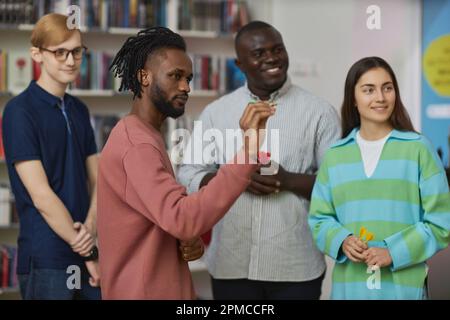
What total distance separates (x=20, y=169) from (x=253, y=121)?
71cm

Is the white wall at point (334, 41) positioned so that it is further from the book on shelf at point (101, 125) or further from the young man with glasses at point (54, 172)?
the young man with glasses at point (54, 172)

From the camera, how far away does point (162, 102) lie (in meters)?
1.06

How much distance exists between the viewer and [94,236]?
4.98ft

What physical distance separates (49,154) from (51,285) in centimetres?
30

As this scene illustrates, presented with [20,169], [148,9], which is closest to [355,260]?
[20,169]

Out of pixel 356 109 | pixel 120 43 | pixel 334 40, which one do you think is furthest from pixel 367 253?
pixel 120 43

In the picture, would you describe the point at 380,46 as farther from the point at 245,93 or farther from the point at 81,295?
the point at 81,295

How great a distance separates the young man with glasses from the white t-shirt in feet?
1.91

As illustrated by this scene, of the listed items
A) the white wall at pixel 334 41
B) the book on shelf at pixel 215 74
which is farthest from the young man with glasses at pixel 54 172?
the book on shelf at pixel 215 74

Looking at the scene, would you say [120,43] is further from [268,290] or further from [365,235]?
[365,235]

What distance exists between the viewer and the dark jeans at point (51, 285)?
1516mm

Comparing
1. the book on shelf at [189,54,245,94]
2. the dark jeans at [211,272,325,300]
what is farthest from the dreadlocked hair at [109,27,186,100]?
the book on shelf at [189,54,245,94]

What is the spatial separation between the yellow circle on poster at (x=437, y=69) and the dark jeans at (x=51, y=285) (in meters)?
2.14

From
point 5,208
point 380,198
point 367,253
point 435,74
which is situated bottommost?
point 5,208
